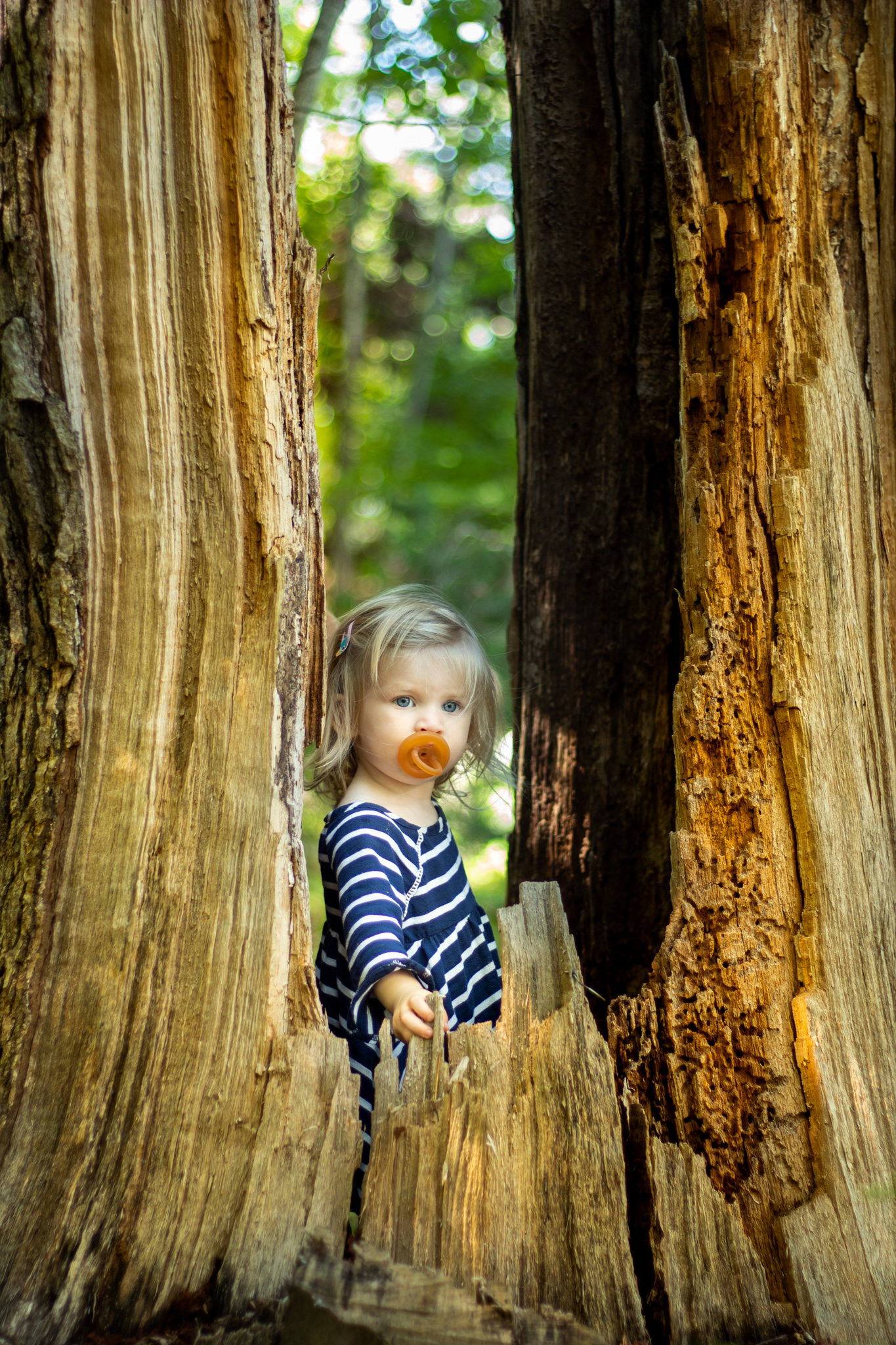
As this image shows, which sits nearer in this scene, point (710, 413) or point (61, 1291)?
point (61, 1291)

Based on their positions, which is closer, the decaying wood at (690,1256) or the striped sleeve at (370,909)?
the decaying wood at (690,1256)

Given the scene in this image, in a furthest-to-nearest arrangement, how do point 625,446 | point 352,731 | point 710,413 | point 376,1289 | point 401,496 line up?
point 401,496 → point 625,446 → point 352,731 → point 710,413 → point 376,1289

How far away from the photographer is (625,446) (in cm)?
274

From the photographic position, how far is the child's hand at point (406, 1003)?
1.87m

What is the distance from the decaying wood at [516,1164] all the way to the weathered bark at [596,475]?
0.86m

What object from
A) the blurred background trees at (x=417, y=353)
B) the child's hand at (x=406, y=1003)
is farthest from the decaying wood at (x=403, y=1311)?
the blurred background trees at (x=417, y=353)

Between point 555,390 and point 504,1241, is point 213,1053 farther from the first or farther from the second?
point 555,390

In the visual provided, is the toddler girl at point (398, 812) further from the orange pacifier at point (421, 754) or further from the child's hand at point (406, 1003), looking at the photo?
the child's hand at point (406, 1003)

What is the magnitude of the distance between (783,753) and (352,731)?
107cm

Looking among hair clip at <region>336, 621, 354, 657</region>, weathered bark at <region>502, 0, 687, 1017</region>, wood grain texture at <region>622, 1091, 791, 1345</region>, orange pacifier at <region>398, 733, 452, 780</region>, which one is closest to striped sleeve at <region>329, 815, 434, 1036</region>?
orange pacifier at <region>398, 733, 452, 780</region>

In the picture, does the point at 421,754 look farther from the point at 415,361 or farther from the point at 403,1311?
the point at 415,361

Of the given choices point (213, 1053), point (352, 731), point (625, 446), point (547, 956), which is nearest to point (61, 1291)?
point (213, 1053)

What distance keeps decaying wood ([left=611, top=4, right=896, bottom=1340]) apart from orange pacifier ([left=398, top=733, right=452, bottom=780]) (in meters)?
0.64

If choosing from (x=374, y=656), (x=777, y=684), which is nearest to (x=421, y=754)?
(x=374, y=656)
